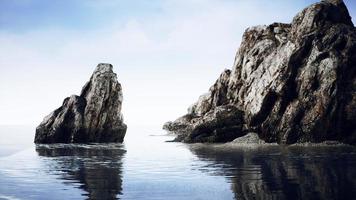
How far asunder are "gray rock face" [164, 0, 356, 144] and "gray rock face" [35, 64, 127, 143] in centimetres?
1665

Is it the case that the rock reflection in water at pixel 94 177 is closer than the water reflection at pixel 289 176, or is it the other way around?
the water reflection at pixel 289 176

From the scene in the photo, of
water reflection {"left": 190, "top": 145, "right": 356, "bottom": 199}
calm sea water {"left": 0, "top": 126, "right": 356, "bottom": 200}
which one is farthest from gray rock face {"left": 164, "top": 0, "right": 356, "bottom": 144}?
calm sea water {"left": 0, "top": 126, "right": 356, "bottom": 200}

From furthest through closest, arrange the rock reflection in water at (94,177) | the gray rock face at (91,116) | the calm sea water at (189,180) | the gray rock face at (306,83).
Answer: the gray rock face at (91,116), the gray rock face at (306,83), the rock reflection in water at (94,177), the calm sea water at (189,180)

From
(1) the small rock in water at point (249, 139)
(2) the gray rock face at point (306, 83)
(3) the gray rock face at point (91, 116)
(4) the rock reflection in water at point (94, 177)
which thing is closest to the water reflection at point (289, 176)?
(4) the rock reflection in water at point (94, 177)

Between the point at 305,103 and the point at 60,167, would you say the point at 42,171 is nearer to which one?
the point at 60,167

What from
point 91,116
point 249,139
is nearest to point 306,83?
point 249,139

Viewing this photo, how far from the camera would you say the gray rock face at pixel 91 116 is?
279 feet

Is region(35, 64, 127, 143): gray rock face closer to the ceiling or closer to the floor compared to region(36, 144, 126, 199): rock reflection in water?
closer to the ceiling

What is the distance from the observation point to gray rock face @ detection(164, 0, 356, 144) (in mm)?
67550

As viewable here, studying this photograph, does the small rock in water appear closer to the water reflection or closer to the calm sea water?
the water reflection

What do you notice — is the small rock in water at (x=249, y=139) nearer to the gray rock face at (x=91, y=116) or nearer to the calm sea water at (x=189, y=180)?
the calm sea water at (x=189, y=180)

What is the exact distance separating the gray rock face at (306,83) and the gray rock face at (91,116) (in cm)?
1665

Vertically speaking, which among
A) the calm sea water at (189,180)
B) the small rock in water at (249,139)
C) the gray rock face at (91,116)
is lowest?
the calm sea water at (189,180)

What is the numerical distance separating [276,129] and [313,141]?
6.82 m
